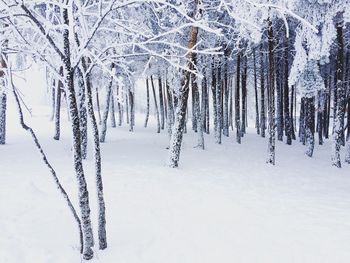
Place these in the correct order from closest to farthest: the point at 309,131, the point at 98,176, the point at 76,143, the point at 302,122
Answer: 1. the point at 76,143
2. the point at 98,176
3. the point at 309,131
4. the point at 302,122

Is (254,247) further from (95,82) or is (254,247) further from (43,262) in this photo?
(95,82)

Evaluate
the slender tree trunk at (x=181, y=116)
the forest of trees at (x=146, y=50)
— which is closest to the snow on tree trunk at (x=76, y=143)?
the forest of trees at (x=146, y=50)

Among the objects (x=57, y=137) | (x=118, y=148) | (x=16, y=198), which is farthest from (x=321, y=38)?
(x=16, y=198)

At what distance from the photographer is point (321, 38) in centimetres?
1573

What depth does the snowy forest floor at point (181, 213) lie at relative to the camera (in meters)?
5.50

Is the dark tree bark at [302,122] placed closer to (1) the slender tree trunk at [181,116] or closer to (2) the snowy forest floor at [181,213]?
(2) the snowy forest floor at [181,213]

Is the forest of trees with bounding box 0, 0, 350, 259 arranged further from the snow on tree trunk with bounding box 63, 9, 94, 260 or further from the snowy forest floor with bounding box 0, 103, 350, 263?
the snowy forest floor with bounding box 0, 103, 350, 263

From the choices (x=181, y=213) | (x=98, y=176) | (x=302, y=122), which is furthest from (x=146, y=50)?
(x=302, y=122)

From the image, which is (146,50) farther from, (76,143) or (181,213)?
(181,213)

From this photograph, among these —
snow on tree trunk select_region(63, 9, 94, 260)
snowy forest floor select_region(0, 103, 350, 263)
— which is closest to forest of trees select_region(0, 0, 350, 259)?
snow on tree trunk select_region(63, 9, 94, 260)

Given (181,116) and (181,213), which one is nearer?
(181,213)

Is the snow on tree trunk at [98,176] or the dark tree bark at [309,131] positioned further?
the dark tree bark at [309,131]

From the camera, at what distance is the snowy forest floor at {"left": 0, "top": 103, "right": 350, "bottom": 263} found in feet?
18.1

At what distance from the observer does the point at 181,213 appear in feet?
24.2
